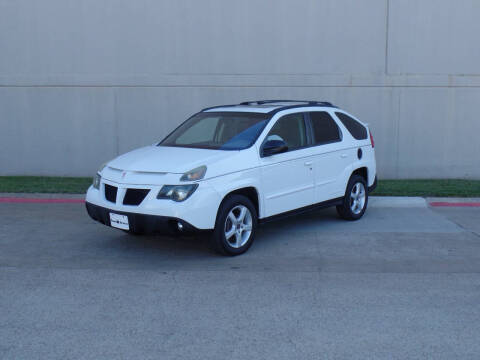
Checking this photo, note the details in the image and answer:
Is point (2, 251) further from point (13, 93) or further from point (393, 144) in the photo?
point (393, 144)

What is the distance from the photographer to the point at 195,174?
20.7 feet

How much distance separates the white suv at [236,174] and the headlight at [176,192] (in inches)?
0.4

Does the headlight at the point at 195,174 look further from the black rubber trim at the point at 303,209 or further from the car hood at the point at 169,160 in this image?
the black rubber trim at the point at 303,209

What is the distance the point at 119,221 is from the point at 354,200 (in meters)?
3.91

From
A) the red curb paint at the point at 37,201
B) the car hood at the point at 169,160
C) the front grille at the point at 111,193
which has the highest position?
the car hood at the point at 169,160

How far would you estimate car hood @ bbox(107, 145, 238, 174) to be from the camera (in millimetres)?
6438

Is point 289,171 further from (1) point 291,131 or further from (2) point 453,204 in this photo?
(2) point 453,204

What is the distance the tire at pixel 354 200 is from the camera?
8.51m

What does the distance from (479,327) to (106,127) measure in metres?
9.47

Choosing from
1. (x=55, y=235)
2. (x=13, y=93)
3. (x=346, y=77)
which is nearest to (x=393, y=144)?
(x=346, y=77)

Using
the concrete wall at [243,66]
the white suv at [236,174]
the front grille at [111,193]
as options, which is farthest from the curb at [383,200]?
the front grille at [111,193]

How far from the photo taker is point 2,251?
699 cm

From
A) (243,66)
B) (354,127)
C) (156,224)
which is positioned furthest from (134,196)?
(243,66)

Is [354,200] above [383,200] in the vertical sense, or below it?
above
